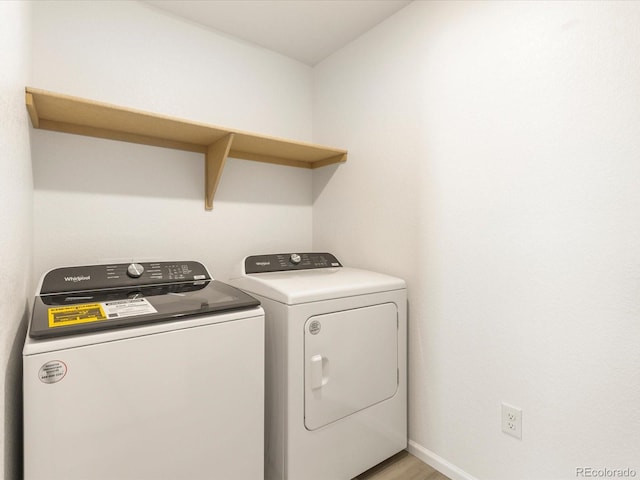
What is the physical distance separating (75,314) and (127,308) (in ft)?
0.47

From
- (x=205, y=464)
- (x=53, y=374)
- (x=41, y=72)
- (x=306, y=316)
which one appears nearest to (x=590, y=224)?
(x=306, y=316)

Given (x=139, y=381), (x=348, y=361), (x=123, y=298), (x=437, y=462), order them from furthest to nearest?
(x=437, y=462) < (x=348, y=361) < (x=123, y=298) < (x=139, y=381)

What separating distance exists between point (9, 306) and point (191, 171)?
120cm

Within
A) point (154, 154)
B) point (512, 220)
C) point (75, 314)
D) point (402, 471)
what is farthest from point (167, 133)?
point (402, 471)

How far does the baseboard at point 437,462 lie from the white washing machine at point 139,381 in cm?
88

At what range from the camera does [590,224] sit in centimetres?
120

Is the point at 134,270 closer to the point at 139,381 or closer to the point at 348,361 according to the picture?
the point at 139,381

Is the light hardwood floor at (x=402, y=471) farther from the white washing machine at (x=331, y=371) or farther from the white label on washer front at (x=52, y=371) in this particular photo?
the white label on washer front at (x=52, y=371)

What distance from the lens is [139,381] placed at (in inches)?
41.7

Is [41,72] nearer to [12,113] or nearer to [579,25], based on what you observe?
[12,113]

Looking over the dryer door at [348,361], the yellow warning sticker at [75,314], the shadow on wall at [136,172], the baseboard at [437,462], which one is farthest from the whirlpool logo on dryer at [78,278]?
the baseboard at [437,462]

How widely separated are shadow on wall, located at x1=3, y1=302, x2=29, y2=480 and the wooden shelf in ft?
2.73

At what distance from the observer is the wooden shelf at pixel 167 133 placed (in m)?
1.39

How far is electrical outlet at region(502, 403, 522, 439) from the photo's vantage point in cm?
139
